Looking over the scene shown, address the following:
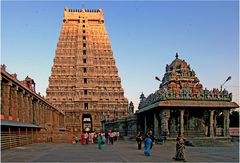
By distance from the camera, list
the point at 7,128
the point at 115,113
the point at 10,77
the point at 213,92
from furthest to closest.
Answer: the point at 115,113 < the point at 213,92 < the point at 10,77 < the point at 7,128

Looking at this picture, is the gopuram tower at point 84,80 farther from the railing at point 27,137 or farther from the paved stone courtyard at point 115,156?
the paved stone courtyard at point 115,156

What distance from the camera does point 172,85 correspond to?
38.5m

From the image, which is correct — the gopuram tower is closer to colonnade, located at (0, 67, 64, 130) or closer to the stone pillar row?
colonnade, located at (0, 67, 64, 130)

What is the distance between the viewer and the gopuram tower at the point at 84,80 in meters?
102

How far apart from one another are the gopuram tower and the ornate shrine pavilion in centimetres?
5721

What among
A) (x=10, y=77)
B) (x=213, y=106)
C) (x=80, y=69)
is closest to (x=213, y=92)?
(x=213, y=106)

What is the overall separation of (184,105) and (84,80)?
71573mm

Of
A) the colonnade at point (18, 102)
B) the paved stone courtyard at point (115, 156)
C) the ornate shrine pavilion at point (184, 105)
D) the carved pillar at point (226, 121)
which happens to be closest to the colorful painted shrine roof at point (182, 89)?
the ornate shrine pavilion at point (184, 105)

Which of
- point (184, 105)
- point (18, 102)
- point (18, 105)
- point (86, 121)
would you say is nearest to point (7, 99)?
point (18, 105)

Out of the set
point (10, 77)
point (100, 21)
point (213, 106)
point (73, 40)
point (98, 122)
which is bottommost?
point (98, 122)

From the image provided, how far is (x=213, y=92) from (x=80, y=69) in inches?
2810

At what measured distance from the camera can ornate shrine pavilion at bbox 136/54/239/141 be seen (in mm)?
35375

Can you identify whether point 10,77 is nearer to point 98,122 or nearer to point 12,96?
point 12,96

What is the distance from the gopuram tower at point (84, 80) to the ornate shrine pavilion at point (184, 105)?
57205 mm
